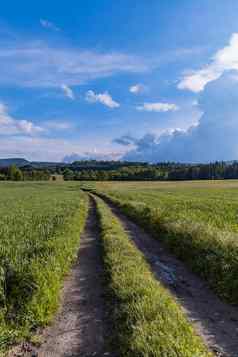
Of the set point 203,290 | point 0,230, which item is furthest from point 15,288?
point 0,230

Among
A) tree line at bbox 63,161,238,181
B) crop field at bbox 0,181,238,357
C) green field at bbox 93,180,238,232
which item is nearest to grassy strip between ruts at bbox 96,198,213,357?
crop field at bbox 0,181,238,357

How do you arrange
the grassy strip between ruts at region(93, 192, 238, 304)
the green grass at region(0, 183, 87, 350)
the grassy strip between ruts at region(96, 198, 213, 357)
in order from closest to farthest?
the grassy strip between ruts at region(96, 198, 213, 357), the green grass at region(0, 183, 87, 350), the grassy strip between ruts at region(93, 192, 238, 304)

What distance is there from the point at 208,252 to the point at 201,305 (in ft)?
10.1

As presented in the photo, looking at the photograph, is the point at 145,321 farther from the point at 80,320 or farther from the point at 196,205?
the point at 196,205

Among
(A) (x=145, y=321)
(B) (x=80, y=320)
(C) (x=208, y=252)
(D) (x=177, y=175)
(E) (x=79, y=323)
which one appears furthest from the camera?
(D) (x=177, y=175)

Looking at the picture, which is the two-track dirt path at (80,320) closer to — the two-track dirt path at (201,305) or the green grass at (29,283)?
the green grass at (29,283)

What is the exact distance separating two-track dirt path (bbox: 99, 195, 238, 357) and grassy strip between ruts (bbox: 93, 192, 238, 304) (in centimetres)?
31

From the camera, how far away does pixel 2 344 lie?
18.0ft

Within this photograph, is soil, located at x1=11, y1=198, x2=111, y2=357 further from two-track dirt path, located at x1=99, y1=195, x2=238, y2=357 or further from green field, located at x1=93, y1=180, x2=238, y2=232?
green field, located at x1=93, y1=180, x2=238, y2=232

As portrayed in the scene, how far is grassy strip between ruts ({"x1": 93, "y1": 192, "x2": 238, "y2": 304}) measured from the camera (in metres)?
8.14

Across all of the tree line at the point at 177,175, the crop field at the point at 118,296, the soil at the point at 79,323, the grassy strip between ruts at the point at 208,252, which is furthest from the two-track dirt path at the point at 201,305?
the tree line at the point at 177,175

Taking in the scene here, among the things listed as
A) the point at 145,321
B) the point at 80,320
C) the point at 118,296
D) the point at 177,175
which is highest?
the point at 177,175

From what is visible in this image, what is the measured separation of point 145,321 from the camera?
216 inches

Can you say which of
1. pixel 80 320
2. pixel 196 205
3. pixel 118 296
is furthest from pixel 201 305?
pixel 196 205
